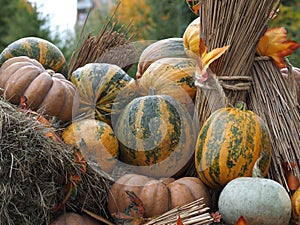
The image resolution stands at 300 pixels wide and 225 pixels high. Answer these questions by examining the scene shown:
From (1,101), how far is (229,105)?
897mm

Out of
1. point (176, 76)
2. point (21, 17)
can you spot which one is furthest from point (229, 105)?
point (21, 17)

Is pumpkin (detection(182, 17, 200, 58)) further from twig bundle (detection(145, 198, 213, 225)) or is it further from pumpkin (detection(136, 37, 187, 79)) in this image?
twig bundle (detection(145, 198, 213, 225))

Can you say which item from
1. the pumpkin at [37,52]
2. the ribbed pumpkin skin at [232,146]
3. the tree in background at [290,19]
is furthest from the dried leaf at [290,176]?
the tree in background at [290,19]

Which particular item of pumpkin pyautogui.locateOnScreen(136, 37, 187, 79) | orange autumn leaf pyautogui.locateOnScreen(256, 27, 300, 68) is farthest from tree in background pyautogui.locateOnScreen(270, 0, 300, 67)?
orange autumn leaf pyautogui.locateOnScreen(256, 27, 300, 68)

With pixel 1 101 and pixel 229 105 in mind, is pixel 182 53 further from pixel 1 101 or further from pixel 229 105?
pixel 1 101

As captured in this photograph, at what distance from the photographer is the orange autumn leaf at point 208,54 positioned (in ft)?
6.73

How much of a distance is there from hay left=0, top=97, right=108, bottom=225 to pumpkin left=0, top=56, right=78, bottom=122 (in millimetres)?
260

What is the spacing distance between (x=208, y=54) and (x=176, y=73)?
32 centimetres

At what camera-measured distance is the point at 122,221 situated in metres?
1.89

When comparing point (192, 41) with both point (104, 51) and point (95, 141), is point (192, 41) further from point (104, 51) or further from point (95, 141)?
Result: point (95, 141)

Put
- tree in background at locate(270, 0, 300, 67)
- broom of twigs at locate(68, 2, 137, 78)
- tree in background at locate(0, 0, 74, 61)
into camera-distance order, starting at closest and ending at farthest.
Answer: broom of twigs at locate(68, 2, 137, 78)
tree in background at locate(0, 0, 74, 61)
tree in background at locate(270, 0, 300, 67)

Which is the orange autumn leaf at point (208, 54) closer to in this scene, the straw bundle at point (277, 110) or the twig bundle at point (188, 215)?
the straw bundle at point (277, 110)

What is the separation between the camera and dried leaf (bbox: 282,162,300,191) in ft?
6.72

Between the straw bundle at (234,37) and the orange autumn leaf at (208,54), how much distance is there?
0.14 feet
